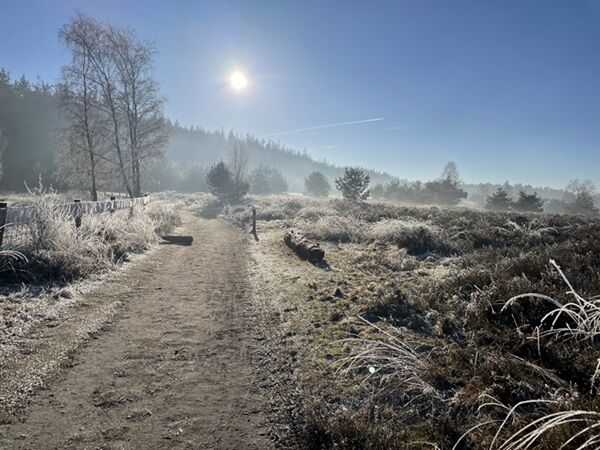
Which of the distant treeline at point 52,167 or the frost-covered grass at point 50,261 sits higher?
the distant treeline at point 52,167

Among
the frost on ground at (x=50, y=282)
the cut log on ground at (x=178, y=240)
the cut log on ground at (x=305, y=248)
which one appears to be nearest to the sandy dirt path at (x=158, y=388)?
the frost on ground at (x=50, y=282)

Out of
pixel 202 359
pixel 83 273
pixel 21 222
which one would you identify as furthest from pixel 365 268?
pixel 21 222

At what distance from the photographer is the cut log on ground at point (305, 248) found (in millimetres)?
11023

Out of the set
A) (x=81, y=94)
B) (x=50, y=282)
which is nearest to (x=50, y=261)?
(x=50, y=282)

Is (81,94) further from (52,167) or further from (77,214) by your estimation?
(52,167)

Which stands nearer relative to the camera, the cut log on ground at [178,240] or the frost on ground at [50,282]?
the frost on ground at [50,282]

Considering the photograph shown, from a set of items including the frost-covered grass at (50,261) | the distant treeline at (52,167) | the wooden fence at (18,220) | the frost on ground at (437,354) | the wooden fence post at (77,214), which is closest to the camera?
the frost on ground at (437,354)

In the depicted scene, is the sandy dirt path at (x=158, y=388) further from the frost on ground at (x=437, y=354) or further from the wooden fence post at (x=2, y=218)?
the wooden fence post at (x=2, y=218)

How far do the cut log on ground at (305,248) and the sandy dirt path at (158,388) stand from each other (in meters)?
4.47

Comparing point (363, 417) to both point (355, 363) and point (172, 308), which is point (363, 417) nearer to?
point (355, 363)

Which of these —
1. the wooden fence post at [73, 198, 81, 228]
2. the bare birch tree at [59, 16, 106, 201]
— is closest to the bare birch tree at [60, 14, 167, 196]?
the bare birch tree at [59, 16, 106, 201]

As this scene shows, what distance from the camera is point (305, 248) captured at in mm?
11414

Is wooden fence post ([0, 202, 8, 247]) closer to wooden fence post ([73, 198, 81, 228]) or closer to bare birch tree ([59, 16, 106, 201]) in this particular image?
wooden fence post ([73, 198, 81, 228])

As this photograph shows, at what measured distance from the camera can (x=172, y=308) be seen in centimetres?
647
